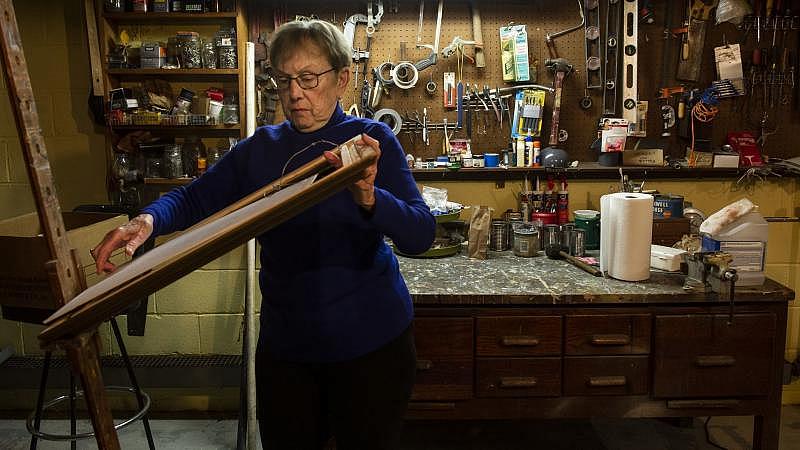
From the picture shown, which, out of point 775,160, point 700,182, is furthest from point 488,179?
point 775,160

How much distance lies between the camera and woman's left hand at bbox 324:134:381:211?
1024mm

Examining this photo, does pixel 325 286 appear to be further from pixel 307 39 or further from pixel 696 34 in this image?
pixel 696 34

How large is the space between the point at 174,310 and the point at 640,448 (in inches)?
83.4

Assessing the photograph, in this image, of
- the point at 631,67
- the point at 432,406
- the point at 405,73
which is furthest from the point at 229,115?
the point at 631,67

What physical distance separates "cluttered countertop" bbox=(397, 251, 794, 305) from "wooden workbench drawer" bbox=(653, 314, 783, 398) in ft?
0.25

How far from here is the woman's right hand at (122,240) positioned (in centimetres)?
108

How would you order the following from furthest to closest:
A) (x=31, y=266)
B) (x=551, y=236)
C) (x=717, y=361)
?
(x=551, y=236) < (x=717, y=361) < (x=31, y=266)

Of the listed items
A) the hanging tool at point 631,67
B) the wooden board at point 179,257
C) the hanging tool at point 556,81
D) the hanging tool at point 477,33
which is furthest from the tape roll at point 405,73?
the wooden board at point 179,257

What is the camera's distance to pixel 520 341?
81.0 inches

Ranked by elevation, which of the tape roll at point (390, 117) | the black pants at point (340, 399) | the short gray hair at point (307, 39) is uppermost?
the short gray hair at point (307, 39)

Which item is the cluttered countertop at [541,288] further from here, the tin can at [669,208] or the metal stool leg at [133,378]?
the metal stool leg at [133,378]

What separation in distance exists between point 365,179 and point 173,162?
185 cm

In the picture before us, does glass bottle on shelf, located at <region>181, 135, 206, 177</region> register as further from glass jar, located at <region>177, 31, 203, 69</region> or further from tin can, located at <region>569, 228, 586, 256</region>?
tin can, located at <region>569, 228, 586, 256</region>

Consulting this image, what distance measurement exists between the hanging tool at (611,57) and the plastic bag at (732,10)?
40cm
